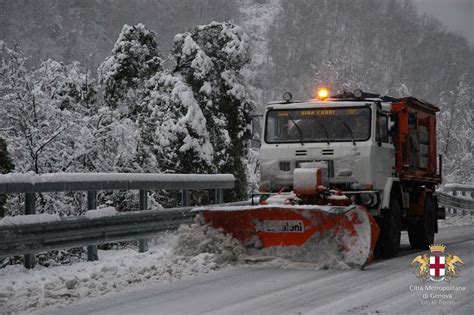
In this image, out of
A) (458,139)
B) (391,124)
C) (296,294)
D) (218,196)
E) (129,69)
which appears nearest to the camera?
(296,294)

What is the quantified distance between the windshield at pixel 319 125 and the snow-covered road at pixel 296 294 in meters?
2.23

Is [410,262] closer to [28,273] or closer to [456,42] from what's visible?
[28,273]

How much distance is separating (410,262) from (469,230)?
6.48 meters

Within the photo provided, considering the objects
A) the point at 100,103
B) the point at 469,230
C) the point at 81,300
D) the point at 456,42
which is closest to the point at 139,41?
the point at 100,103

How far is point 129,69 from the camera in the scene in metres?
18.9

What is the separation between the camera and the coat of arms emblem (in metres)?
7.73

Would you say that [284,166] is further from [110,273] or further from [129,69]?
[129,69]

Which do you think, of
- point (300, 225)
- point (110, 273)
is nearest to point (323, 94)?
point (300, 225)

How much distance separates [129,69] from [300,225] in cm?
1143

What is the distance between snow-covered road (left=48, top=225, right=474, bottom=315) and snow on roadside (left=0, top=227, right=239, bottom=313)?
32 centimetres

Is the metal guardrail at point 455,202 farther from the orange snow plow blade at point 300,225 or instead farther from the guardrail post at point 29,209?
the guardrail post at point 29,209

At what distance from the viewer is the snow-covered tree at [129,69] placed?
18578 mm

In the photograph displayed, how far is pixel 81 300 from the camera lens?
666cm

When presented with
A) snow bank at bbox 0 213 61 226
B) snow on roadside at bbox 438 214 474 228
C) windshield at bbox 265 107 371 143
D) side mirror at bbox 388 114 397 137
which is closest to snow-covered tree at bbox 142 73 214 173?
snow on roadside at bbox 438 214 474 228
